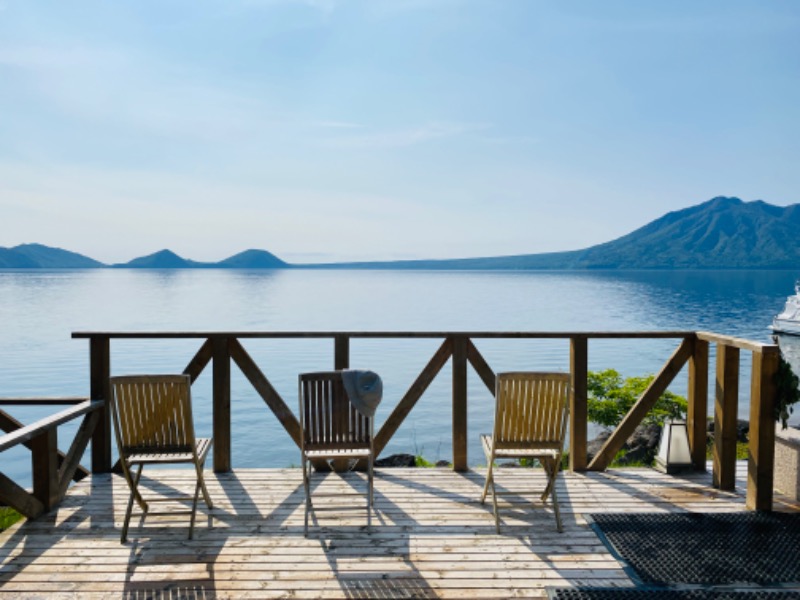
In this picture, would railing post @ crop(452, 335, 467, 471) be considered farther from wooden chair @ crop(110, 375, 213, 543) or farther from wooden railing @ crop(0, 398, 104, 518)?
wooden railing @ crop(0, 398, 104, 518)

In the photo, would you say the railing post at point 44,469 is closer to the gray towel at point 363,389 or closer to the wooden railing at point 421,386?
the wooden railing at point 421,386

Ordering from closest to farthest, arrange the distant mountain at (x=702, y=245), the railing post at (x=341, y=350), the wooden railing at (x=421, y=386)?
1. the wooden railing at (x=421, y=386)
2. the railing post at (x=341, y=350)
3. the distant mountain at (x=702, y=245)

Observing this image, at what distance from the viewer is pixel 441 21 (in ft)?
38.2

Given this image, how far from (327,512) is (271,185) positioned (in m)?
63.6

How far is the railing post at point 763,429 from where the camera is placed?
3.97 m

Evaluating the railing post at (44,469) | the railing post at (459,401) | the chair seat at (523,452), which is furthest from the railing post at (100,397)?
the chair seat at (523,452)

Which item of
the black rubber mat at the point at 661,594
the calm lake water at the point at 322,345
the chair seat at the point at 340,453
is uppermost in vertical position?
the chair seat at the point at 340,453

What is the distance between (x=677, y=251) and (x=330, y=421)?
158892 mm

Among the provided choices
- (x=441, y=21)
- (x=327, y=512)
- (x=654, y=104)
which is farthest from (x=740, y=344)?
(x=654, y=104)

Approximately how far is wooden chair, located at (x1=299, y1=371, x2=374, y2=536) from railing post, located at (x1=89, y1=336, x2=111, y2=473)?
1869 millimetres

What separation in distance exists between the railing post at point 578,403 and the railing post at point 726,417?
93 centimetres

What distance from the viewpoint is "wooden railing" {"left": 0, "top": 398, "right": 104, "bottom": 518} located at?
12.2 feet

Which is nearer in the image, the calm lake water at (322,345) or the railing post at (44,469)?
the railing post at (44,469)

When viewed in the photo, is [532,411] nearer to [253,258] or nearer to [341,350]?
[341,350]
